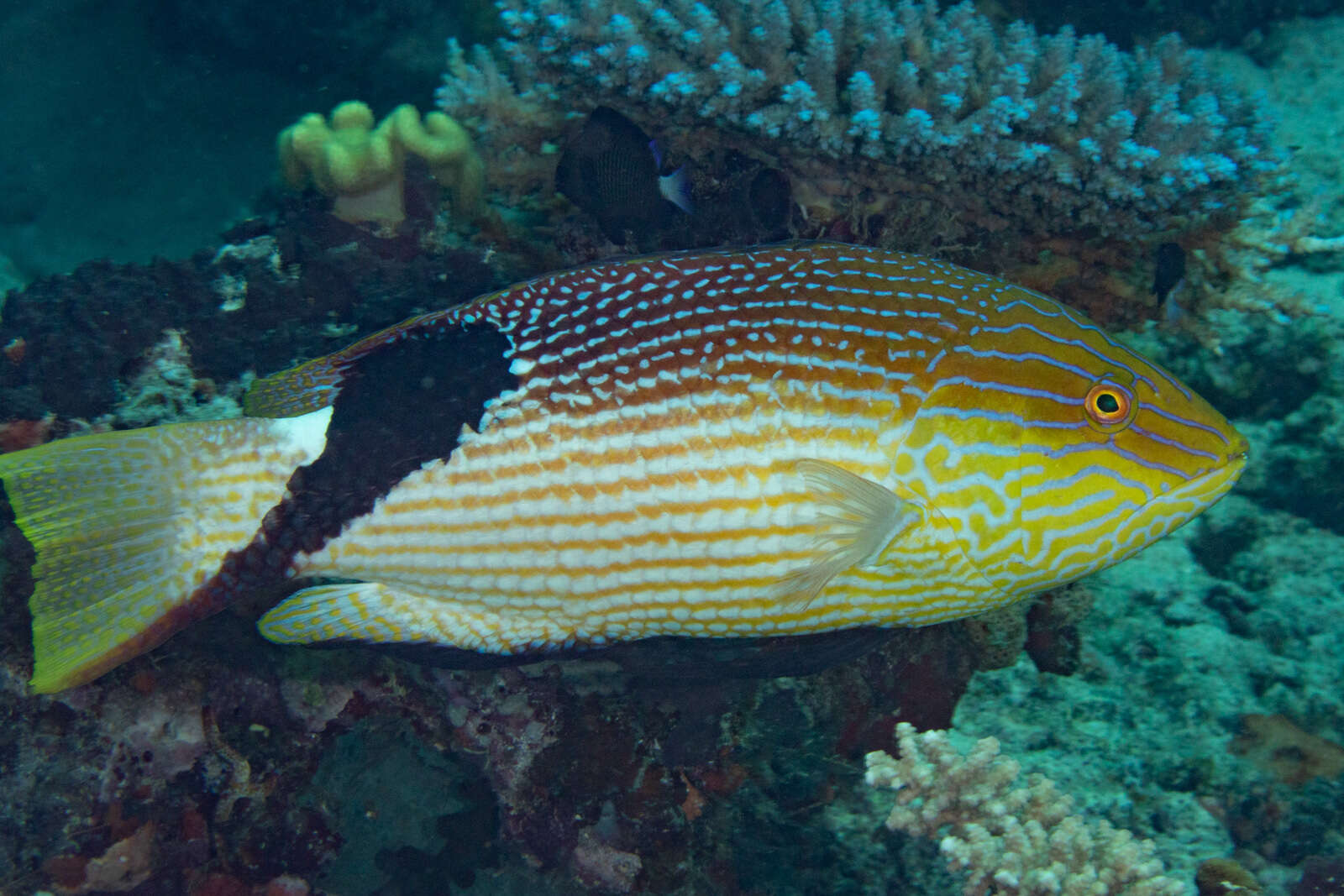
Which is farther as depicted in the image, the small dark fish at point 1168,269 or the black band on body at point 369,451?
the small dark fish at point 1168,269

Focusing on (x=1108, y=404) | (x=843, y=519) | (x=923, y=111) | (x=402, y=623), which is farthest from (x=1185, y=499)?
(x=402, y=623)

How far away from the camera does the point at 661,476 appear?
2.09 meters

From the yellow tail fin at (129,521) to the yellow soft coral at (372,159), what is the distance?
1.79 meters

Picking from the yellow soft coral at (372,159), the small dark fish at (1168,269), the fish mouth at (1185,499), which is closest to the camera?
the fish mouth at (1185,499)

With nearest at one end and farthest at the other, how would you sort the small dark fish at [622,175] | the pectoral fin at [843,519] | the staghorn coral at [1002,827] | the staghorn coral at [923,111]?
the pectoral fin at [843,519], the staghorn coral at [1002,827], the small dark fish at [622,175], the staghorn coral at [923,111]

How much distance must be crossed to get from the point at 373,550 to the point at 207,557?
474 millimetres

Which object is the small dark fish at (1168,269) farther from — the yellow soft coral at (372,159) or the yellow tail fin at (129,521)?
the yellow tail fin at (129,521)

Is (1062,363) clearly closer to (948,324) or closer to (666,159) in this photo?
(948,324)

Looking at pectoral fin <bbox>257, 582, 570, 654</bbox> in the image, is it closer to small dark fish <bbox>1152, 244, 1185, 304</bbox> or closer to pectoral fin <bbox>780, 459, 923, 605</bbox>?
pectoral fin <bbox>780, 459, 923, 605</bbox>

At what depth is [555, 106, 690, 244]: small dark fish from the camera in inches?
125

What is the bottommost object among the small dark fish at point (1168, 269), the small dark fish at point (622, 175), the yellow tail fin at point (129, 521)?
the yellow tail fin at point (129, 521)

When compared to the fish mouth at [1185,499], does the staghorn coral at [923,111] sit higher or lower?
higher

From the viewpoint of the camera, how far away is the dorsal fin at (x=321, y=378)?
225 centimetres

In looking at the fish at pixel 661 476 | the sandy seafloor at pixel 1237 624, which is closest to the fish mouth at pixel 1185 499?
the fish at pixel 661 476
